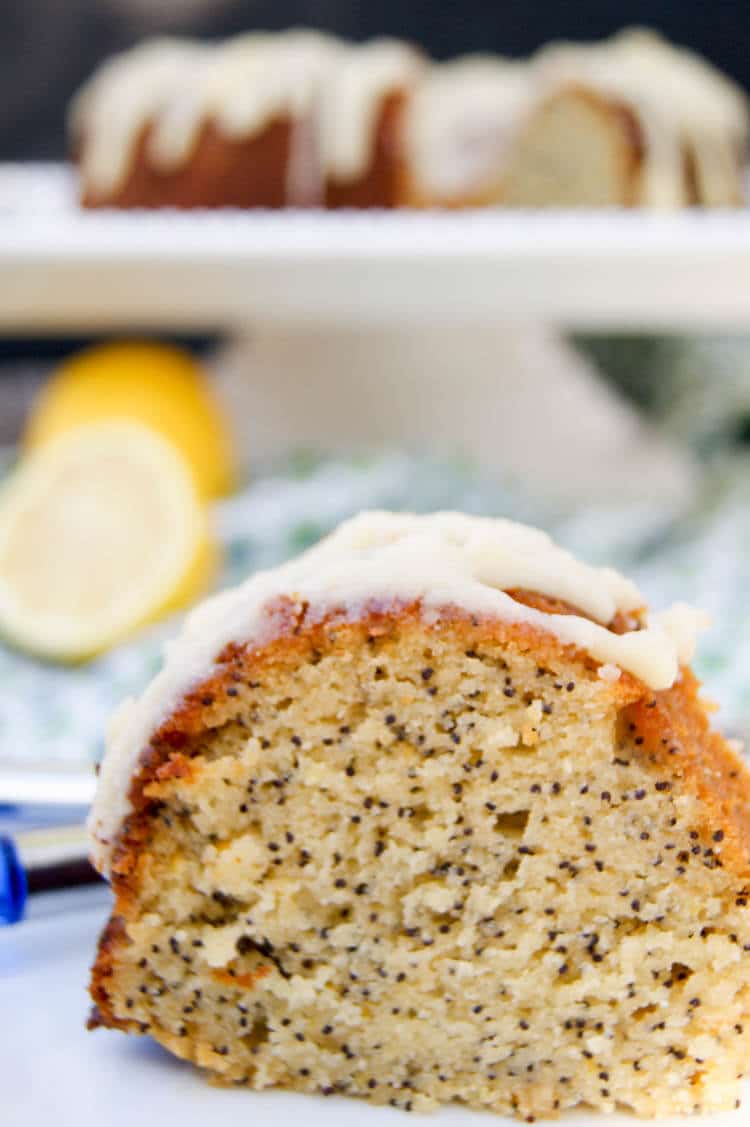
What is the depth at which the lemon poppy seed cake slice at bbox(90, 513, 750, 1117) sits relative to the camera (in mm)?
496

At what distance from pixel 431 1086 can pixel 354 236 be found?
693 mm

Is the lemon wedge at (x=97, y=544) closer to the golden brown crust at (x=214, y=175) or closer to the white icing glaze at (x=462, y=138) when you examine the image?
the golden brown crust at (x=214, y=175)

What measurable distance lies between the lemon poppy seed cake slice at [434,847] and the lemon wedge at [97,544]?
584 mm

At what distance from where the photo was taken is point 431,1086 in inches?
20.4

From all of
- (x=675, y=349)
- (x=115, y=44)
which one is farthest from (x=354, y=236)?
(x=115, y=44)

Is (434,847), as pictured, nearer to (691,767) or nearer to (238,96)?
(691,767)

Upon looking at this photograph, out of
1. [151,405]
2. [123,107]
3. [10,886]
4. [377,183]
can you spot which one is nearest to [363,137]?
[377,183]

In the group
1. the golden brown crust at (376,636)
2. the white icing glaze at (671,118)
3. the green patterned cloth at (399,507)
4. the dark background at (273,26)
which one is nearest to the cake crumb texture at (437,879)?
the golden brown crust at (376,636)

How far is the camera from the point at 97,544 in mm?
1141

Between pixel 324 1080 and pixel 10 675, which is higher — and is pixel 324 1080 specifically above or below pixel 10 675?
above

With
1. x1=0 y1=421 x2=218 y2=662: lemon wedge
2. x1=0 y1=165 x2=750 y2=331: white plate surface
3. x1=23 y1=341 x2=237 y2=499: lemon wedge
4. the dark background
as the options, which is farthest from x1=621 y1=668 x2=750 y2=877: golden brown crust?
the dark background

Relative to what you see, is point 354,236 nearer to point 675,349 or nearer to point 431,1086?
point 675,349

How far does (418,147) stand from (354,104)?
0.27 ft

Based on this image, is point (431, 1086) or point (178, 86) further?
point (178, 86)
